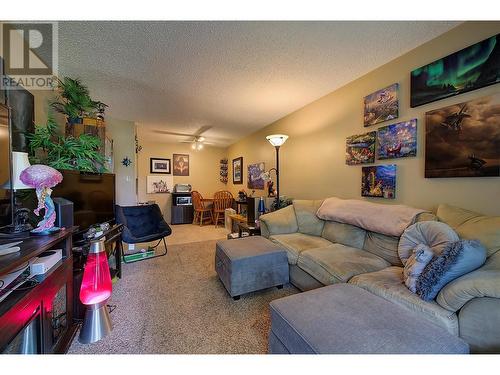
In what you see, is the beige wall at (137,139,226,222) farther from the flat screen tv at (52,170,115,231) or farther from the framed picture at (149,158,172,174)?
the flat screen tv at (52,170,115,231)

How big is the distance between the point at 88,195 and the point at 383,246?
2841 mm

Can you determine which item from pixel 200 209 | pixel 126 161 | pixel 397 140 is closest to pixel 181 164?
pixel 200 209

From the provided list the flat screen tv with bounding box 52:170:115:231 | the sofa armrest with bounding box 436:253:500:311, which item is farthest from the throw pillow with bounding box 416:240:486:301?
the flat screen tv with bounding box 52:170:115:231

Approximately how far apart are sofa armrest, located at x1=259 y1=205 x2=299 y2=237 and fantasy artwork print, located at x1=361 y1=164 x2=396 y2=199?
3.00ft

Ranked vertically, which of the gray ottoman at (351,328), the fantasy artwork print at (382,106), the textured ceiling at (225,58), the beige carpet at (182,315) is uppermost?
the textured ceiling at (225,58)

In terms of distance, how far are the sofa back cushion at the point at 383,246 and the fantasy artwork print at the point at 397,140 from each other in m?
0.81

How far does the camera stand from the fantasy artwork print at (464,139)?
1.36 meters

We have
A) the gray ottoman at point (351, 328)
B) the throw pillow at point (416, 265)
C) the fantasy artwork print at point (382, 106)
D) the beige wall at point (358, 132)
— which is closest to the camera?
the gray ottoman at point (351, 328)

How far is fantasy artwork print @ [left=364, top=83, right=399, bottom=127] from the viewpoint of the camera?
1.95 meters

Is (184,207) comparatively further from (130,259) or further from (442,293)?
(442,293)

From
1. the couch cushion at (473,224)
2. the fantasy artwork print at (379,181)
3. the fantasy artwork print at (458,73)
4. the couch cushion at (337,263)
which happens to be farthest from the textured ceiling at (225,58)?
the couch cushion at (337,263)

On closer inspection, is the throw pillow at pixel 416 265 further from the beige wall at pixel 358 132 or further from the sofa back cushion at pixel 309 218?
the sofa back cushion at pixel 309 218

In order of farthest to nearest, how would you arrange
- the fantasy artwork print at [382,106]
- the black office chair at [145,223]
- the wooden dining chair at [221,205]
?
the wooden dining chair at [221,205] < the black office chair at [145,223] < the fantasy artwork print at [382,106]
